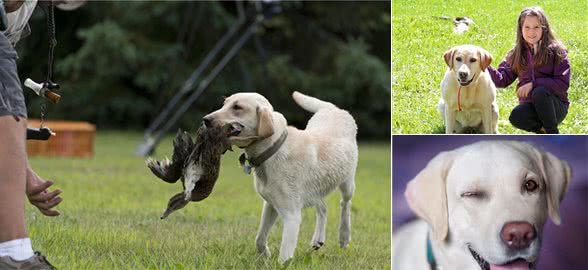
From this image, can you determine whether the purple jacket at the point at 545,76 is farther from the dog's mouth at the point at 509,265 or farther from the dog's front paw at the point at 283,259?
the dog's front paw at the point at 283,259

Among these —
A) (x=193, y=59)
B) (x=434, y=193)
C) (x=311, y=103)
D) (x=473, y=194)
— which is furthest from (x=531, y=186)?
(x=193, y=59)

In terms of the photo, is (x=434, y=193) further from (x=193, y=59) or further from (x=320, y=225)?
(x=193, y=59)

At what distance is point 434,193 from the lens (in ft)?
11.8

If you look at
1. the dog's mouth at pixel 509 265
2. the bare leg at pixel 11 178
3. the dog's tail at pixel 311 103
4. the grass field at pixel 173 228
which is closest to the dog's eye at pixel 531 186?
the dog's mouth at pixel 509 265

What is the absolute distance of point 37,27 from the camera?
2477 centimetres

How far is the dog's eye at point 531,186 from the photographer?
3508 millimetres

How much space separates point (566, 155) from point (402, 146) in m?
0.58

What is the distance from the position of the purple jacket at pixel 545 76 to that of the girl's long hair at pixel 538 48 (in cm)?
2

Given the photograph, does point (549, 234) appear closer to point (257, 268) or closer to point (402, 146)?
point (402, 146)

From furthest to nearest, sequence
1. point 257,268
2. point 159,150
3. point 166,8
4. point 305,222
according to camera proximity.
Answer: point 166,8 < point 159,150 < point 305,222 < point 257,268

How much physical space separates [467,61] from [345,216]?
7.86 feet

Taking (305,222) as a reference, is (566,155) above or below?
above

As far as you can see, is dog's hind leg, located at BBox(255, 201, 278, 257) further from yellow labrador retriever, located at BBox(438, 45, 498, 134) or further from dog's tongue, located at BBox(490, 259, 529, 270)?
dog's tongue, located at BBox(490, 259, 529, 270)

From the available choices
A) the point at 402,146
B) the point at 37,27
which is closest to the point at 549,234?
the point at 402,146
